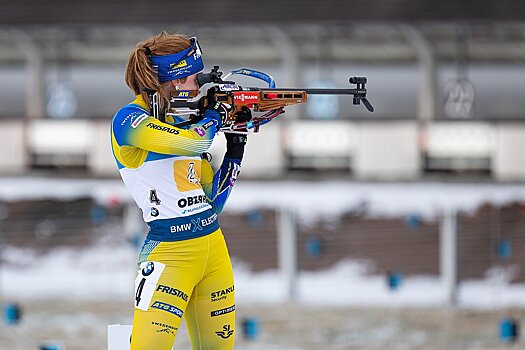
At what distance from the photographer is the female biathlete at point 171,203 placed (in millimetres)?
4035

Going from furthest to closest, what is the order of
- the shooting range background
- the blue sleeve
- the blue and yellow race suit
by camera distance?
the shooting range background, the blue sleeve, the blue and yellow race suit

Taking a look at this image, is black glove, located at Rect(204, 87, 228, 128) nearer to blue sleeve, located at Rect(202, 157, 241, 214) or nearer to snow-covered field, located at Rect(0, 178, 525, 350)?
blue sleeve, located at Rect(202, 157, 241, 214)

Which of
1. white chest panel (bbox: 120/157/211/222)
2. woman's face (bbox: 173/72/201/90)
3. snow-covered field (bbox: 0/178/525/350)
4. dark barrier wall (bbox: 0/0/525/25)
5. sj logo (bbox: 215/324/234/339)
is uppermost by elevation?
dark barrier wall (bbox: 0/0/525/25)

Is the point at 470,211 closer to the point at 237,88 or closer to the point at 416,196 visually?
the point at 416,196

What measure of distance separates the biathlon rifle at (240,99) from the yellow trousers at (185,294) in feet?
1.41

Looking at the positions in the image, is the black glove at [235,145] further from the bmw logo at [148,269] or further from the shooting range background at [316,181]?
the shooting range background at [316,181]

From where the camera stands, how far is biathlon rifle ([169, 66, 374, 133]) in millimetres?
4184

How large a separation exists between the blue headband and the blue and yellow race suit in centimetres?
14

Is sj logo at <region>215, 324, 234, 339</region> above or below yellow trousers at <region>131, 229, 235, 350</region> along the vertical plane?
below

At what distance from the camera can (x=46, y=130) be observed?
1235 centimetres

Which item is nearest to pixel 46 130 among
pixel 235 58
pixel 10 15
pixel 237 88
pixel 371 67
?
pixel 10 15

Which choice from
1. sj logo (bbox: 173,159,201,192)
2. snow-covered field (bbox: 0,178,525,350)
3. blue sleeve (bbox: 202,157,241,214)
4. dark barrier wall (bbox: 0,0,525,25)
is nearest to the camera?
sj logo (bbox: 173,159,201,192)

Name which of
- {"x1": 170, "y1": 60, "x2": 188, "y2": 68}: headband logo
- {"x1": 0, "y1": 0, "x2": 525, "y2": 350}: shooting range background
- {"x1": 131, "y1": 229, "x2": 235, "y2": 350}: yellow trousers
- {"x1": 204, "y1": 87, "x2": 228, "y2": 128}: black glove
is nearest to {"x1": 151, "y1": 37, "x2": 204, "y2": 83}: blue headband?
{"x1": 170, "y1": 60, "x2": 188, "y2": 68}: headband logo

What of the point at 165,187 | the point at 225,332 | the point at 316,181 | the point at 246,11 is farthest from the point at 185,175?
the point at 246,11
